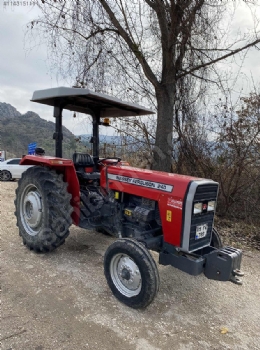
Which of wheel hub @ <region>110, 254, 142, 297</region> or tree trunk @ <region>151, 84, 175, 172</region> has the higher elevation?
tree trunk @ <region>151, 84, 175, 172</region>

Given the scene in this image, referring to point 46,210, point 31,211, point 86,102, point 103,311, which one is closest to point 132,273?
point 103,311

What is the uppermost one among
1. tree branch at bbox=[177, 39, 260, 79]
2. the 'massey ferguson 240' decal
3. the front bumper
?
tree branch at bbox=[177, 39, 260, 79]

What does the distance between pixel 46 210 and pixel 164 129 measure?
123 inches

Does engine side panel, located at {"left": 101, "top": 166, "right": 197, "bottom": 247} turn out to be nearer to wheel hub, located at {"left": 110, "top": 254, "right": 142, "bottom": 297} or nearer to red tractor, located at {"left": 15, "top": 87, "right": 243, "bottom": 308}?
red tractor, located at {"left": 15, "top": 87, "right": 243, "bottom": 308}

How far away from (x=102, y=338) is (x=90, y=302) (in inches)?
20.5

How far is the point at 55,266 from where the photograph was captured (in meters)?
3.44

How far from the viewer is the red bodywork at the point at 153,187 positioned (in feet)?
9.16

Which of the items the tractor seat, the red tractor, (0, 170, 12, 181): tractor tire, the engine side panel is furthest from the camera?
(0, 170, 12, 181): tractor tire

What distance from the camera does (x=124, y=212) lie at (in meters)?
3.44

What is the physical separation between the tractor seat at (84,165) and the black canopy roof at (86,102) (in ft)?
2.53

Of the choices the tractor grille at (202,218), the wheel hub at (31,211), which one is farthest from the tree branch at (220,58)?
the wheel hub at (31,211)

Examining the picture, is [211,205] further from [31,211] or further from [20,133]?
[20,133]

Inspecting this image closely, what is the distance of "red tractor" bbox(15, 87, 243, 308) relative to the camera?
2670 mm

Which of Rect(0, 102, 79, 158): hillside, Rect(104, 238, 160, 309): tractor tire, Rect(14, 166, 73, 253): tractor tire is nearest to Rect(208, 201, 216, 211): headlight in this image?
Rect(104, 238, 160, 309): tractor tire
